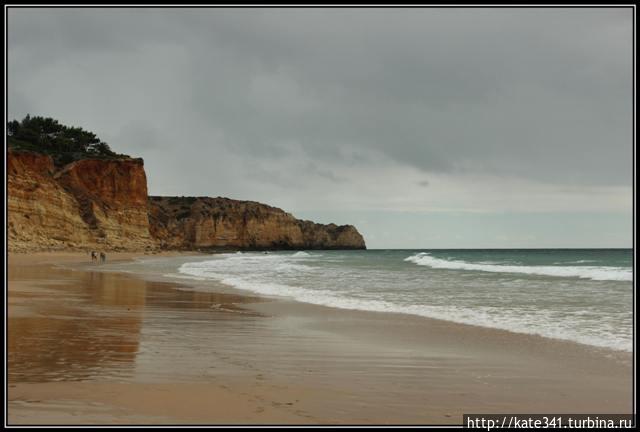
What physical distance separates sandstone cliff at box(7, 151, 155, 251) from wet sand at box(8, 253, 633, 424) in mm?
40510

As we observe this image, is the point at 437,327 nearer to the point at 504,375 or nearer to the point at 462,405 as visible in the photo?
the point at 504,375

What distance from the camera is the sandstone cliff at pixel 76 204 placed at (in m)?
45.9

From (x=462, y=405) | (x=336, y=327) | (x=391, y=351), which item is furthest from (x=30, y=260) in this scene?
(x=462, y=405)

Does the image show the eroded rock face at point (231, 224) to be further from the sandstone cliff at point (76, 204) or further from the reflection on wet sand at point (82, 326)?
the reflection on wet sand at point (82, 326)

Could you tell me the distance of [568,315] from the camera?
11.5 meters

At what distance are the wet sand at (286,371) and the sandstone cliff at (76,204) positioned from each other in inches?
1595

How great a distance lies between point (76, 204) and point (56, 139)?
1856cm

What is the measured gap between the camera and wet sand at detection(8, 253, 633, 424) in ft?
15.4

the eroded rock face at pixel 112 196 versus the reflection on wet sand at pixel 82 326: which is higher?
the eroded rock face at pixel 112 196

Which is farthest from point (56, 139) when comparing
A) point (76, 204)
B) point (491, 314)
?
point (491, 314)

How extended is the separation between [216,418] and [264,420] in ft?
1.32

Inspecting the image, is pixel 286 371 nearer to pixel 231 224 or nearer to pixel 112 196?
pixel 112 196

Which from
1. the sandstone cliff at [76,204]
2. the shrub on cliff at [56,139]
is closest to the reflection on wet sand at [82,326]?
the sandstone cliff at [76,204]

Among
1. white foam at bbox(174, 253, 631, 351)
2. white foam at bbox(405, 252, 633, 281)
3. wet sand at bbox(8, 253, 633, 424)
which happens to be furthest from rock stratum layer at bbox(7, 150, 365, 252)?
wet sand at bbox(8, 253, 633, 424)
